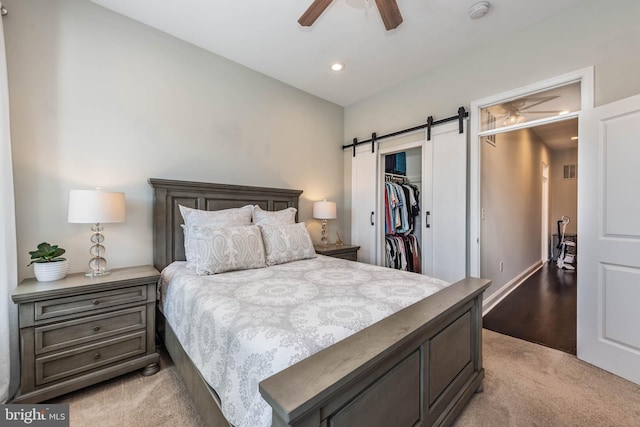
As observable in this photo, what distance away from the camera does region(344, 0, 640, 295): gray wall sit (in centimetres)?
201

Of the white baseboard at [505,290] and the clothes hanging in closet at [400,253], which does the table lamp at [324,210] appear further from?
the white baseboard at [505,290]

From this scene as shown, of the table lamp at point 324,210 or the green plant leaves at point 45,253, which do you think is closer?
the green plant leaves at point 45,253

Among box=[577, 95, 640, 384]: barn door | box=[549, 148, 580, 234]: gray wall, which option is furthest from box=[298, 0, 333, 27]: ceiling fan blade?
box=[549, 148, 580, 234]: gray wall

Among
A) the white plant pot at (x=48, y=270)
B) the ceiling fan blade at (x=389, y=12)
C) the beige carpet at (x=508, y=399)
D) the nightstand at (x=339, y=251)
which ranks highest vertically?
the ceiling fan blade at (x=389, y=12)

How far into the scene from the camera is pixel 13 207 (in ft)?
5.78

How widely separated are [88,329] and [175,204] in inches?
45.8

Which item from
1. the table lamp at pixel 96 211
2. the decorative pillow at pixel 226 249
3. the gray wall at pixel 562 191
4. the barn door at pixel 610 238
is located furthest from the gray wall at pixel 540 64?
the gray wall at pixel 562 191

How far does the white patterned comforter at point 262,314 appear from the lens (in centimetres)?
99

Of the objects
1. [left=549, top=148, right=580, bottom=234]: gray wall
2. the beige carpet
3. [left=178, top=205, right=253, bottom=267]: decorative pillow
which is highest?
[left=549, top=148, right=580, bottom=234]: gray wall

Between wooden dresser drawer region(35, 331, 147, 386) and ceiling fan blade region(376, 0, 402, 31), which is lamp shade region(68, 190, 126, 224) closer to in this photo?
wooden dresser drawer region(35, 331, 147, 386)

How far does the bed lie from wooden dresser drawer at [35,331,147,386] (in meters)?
0.22

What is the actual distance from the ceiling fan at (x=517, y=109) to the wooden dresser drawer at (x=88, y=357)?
12.3ft

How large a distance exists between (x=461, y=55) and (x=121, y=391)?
14.1ft

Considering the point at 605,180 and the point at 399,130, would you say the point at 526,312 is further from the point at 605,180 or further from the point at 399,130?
the point at 399,130
